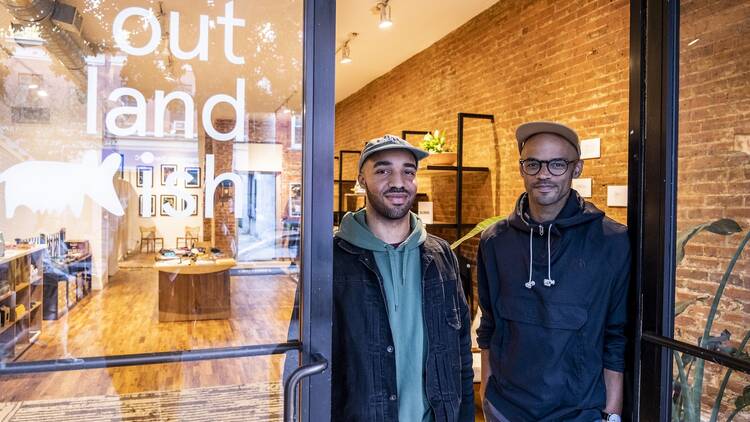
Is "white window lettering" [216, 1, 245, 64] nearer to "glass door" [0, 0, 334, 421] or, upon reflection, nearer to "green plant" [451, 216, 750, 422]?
"glass door" [0, 0, 334, 421]

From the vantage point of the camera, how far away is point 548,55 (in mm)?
4086

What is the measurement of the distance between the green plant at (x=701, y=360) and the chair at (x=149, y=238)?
1.43 metres

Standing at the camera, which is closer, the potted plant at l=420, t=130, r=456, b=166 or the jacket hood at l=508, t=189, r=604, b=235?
the jacket hood at l=508, t=189, r=604, b=235

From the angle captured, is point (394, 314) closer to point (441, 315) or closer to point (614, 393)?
point (441, 315)

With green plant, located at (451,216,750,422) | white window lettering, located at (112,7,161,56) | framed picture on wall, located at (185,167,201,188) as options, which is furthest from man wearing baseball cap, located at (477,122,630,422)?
white window lettering, located at (112,7,161,56)

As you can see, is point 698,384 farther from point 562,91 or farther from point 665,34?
point 562,91

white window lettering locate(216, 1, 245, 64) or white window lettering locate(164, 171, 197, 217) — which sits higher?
white window lettering locate(216, 1, 245, 64)

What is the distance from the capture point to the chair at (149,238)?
1335 millimetres

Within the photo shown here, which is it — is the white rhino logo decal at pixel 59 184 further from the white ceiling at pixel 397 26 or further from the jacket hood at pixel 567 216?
the white ceiling at pixel 397 26

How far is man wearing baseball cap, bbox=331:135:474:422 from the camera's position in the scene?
148 centimetres

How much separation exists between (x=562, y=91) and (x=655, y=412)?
296cm

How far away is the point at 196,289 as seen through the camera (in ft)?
6.73

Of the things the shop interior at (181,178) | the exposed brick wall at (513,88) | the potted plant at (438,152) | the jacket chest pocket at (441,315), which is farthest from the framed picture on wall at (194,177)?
the potted plant at (438,152)

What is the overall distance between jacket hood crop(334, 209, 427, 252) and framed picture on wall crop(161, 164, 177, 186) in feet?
1.90
